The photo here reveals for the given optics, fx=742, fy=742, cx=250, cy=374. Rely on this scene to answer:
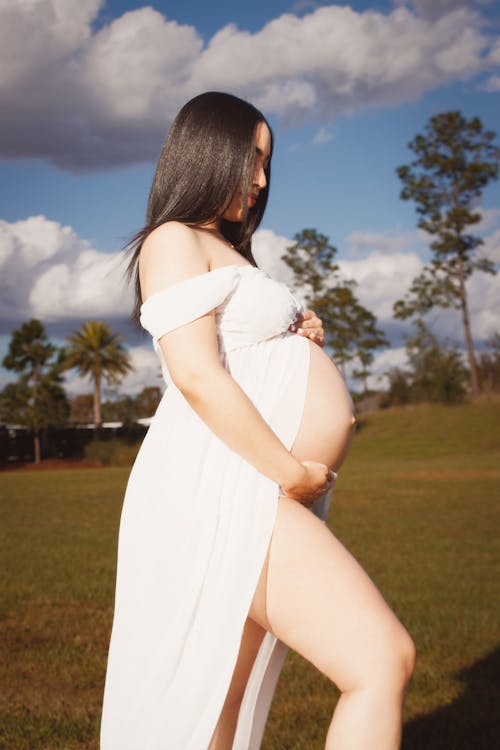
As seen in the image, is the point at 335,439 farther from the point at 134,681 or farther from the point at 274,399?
the point at 134,681

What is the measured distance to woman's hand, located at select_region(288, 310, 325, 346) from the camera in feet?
7.25

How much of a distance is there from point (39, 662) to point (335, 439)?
139 inches

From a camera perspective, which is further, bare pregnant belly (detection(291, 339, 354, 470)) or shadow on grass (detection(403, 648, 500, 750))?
shadow on grass (detection(403, 648, 500, 750))

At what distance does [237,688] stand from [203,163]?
1443 millimetres

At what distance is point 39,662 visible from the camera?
4758mm

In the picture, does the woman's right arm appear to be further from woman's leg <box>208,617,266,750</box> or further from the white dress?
woman's leg <box>208,617,266,750</box>

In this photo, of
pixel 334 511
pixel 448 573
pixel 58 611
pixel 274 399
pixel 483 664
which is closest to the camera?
pixel 274 399

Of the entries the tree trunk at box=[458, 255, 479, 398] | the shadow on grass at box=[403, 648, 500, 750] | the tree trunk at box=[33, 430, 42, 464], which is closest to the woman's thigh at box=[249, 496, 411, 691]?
the shadow on grass at box=[403, 648, 500, 750]

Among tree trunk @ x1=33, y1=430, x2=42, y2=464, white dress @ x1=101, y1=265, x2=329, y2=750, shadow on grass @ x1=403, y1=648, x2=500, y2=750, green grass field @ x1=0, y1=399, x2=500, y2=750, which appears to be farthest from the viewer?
tree trunk @ x1=33, y1=430, x2=42, y2=464

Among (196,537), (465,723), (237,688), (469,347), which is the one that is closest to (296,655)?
(465,723)

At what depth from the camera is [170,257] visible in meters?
1.89

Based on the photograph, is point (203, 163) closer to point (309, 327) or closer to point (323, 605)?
point (309, 327)

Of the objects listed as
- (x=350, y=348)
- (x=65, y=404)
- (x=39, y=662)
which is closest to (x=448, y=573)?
(x=39, y=662)

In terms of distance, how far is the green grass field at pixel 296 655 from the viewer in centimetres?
368
